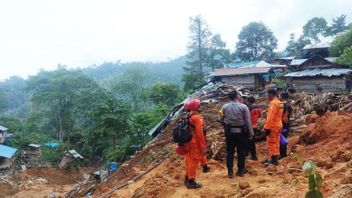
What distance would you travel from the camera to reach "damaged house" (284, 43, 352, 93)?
1174 inches

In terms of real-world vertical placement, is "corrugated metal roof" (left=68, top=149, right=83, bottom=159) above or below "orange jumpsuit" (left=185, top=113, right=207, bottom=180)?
below

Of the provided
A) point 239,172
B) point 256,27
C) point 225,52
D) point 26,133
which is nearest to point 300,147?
point 239,172

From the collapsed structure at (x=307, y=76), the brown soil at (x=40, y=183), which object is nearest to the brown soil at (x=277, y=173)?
the brown soil at (x=40, y=183)

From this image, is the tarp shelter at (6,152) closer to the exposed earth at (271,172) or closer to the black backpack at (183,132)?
the exposed earth at (271,172)

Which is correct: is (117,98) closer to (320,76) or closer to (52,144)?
(52,144)

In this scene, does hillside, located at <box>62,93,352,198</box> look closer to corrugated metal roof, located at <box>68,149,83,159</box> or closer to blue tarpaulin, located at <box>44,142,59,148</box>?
corrugated metal roof, located at <box>68,149,83,159</box>

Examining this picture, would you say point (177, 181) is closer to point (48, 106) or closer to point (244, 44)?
point (48, 106)

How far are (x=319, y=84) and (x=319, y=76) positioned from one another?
0.68 metres

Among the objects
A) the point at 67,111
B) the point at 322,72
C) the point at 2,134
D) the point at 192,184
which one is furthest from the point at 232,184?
the point at 67,111

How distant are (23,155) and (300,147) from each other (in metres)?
31.4

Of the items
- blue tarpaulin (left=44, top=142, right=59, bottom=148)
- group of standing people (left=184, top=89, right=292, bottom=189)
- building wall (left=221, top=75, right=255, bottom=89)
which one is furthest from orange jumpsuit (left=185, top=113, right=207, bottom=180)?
blue tarpaulin (left=44, top=142, right=59, bottom=148)

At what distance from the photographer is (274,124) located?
24.0 feet

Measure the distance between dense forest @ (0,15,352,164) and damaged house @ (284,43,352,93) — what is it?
1565 mm

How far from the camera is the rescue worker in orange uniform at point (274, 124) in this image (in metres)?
7.30
